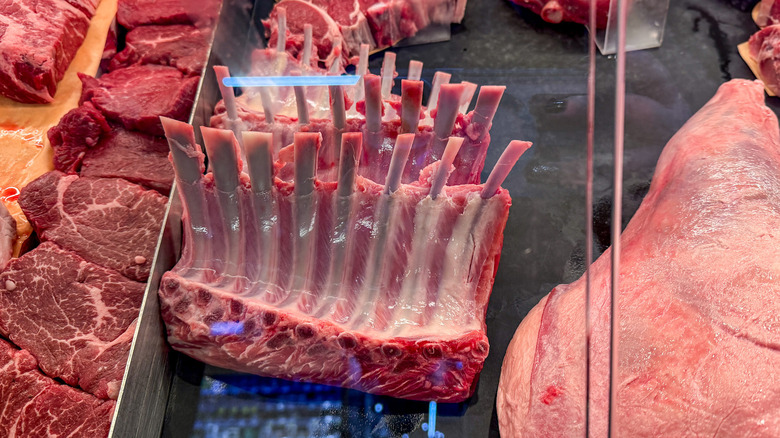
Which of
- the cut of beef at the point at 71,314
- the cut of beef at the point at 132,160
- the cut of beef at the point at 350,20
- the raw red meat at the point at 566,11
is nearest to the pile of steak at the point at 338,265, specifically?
the cut of beef at the point at 71,314

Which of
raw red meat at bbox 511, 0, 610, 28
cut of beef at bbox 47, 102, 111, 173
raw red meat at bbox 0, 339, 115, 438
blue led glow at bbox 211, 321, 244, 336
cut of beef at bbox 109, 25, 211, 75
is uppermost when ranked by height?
raw red meat at bbox 511, 0, 610, 28

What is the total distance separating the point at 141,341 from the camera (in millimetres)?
2393

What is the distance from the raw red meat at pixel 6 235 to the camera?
2.79m

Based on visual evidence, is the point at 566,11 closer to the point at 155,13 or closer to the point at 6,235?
the point at 155,13

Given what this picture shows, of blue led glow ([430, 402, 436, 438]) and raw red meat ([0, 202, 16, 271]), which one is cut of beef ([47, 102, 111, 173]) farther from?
blue led glow ([430, 402, 436, 438])

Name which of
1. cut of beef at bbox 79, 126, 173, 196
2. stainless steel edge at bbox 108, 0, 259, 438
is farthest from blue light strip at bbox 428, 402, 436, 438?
cut of beef at bbox 79, 126, 173, 196

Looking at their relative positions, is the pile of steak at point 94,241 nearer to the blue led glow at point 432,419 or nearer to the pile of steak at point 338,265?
the pile of steak at point 338,265

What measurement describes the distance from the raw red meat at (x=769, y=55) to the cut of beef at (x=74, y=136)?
3820 millimetres

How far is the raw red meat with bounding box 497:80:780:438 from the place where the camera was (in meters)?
1.78

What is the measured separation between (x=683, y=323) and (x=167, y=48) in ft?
10.6

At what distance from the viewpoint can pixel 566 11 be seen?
12.8 feet

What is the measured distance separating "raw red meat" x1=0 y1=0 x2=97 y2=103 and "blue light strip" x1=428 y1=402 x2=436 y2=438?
9.00 feet

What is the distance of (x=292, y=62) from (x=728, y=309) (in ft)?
8.30

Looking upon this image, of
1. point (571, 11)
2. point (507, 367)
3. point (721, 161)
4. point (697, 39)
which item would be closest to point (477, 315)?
point (507, 367)
